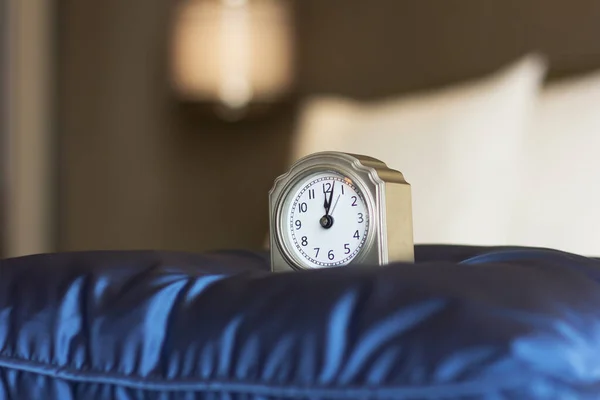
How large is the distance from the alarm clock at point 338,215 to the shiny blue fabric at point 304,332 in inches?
5.4

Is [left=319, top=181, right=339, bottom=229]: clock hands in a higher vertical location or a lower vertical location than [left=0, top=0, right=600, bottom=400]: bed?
higher

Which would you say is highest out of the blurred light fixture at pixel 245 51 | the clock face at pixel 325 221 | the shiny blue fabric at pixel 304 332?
the blurred light fixture at pixel 245 51

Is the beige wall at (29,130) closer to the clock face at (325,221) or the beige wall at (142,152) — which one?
the beige wall at (142,152)

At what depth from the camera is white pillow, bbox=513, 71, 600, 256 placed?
1.20 metres

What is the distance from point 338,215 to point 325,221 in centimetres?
1

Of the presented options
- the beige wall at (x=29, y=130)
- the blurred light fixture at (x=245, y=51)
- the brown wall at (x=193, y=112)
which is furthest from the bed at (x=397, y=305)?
the beige wall at (x=29, y=130)

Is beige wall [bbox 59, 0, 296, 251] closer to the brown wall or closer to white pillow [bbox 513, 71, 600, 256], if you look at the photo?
the brown wall

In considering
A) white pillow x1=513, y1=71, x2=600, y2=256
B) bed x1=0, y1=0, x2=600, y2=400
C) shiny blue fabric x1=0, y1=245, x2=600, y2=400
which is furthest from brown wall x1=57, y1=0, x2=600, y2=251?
shiny blue fabric x1=0, y1=245, x2=600, y2=400

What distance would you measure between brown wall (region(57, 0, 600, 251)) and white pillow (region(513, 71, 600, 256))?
13.7 inches

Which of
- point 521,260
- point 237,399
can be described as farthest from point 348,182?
point 237,399

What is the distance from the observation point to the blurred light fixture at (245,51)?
6.81ft

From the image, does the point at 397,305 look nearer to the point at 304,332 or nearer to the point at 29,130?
the point at 304,332

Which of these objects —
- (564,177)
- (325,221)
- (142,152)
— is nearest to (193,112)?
(142,152)

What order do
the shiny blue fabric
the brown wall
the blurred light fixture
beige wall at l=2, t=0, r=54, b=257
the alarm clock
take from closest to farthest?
the shiny blue fabric
the alarm clock
the brown wall
the blurred light fixture
beige wall at l=2, t=0, r=54, b=257
